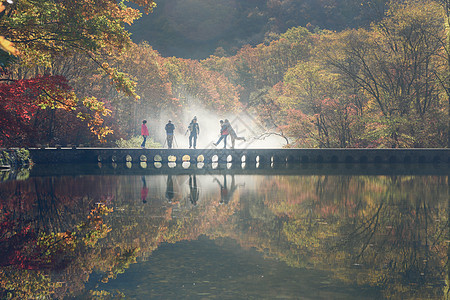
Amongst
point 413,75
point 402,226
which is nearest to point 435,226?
point 402,226

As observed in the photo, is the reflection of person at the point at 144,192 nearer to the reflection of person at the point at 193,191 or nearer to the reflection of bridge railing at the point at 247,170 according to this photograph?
the reflection of person at the point at 193,191

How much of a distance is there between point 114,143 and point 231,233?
37.0 m

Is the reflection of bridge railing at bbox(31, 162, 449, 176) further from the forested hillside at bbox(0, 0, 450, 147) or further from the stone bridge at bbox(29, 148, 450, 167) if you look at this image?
the stone bridge at bbox(29, 148, 450, 167)

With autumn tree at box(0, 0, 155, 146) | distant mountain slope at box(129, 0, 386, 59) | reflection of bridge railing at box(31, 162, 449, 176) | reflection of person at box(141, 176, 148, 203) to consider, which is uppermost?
distant mountain slope at box(129, 0, 386, 59)

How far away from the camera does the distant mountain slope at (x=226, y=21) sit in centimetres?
12238

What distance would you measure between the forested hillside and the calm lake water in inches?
169

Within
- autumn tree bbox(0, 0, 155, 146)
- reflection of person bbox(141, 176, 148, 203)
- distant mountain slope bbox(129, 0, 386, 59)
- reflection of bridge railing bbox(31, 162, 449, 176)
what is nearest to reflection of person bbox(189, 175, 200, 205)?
reflection of person bbox(141, 176, 148, 203)

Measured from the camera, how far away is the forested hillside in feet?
75.8

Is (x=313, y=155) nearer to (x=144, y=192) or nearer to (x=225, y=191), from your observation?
(x=225, y=191)

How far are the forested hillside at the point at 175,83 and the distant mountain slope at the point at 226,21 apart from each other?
4458 cm

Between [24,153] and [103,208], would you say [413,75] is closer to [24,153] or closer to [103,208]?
[24,153]

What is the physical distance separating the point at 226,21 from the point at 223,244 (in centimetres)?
13119

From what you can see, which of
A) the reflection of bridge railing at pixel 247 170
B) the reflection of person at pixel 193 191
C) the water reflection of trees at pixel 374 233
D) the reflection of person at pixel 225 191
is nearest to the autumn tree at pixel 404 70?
the reflection of bridge railing at pixel 247 170

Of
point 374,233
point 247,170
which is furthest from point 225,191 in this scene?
point 247,170
